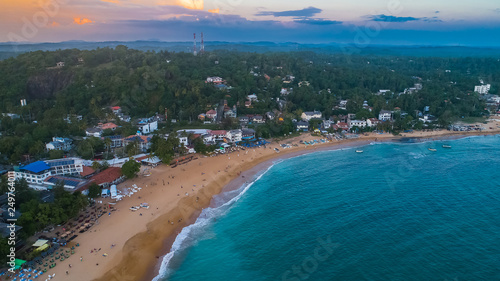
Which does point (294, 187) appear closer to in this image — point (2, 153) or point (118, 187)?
point (118, 187)

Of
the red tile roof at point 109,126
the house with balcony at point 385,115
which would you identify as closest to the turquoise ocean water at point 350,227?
the house with balcony at point 385,115

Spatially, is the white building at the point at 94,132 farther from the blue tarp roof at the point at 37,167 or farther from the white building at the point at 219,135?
the white building at the point at 219,135

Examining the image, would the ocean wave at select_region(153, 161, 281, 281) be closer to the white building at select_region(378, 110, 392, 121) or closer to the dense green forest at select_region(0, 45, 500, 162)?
the dense green forest at select_region(0, 45, 500, 162)

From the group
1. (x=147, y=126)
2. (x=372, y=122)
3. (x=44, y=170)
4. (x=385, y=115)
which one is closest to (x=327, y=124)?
(x=372, y=122)

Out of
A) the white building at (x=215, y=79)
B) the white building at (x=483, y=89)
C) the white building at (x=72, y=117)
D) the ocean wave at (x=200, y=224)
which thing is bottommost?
the ocean wave at (x=200, y=224)

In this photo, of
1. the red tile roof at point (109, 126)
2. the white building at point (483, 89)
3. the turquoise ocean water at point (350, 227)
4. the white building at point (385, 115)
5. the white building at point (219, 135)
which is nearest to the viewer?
the turquoise ocean water at point (350, 227)

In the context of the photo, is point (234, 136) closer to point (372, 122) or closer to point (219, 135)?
point (219, 135)
